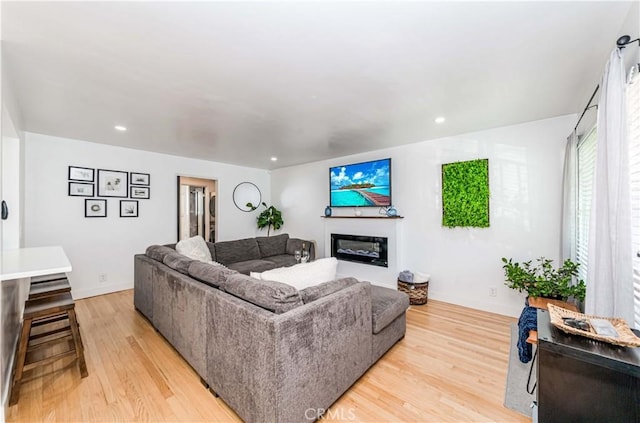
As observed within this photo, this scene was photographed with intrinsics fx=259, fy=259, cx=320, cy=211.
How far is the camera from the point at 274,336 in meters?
1.32

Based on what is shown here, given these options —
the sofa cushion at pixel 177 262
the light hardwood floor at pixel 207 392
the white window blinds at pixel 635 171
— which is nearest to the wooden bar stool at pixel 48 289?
the light hardwood floor at pixel 207 392

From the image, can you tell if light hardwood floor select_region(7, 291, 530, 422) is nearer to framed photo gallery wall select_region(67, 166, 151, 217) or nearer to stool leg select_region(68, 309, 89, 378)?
stool leg select_region(68, 309, 89, 378)

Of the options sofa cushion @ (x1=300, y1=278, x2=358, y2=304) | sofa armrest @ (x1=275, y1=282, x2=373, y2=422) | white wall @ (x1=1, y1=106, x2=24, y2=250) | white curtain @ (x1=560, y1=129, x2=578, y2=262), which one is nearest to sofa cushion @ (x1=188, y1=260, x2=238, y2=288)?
sofa cushion @ (x1=300, y1=278, x2=358, y2=304)

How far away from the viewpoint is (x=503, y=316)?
3.19 metres

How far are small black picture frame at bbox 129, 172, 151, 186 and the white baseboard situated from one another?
5.46 feet

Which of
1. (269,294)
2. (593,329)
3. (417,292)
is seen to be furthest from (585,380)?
(417,292)

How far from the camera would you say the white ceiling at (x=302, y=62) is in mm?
1393

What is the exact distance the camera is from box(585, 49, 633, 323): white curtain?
4.49 ft

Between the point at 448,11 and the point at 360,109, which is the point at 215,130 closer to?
the point at 360,109

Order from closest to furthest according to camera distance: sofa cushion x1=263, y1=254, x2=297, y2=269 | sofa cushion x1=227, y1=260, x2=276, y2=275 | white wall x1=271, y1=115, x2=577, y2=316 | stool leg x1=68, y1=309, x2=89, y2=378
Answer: stool leg x1=68, y1=309, x2=89, y2=378 < white wall x1=271, y1=115, x2=577, y2=316 < sofa cushion x1=227, y1=260, x2=276, y2=275 < sofa cushion x1=263, y1=254, x2=297, y2=269

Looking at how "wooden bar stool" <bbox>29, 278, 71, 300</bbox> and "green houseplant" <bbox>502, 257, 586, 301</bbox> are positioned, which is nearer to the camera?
"wooden bar stool" <bbox>29, 278, 71, 300</bbox>

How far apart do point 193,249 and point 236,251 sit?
3.57ft

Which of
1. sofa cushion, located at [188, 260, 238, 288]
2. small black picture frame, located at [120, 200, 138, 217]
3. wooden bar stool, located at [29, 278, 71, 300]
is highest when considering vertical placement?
small black picture frame, located at [120, 200, 138, 217]

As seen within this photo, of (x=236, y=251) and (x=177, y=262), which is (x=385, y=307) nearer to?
(x=177, y=262)
